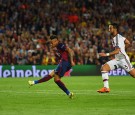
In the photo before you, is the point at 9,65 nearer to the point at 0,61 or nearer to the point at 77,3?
the point at 0,61

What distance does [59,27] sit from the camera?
3475 cm

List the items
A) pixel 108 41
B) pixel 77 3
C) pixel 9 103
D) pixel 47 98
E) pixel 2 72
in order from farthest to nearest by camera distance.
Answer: pixel 77 3 → pixel 108 41 → pixel 2 72 → pixel 47 98 → pixel 9 103

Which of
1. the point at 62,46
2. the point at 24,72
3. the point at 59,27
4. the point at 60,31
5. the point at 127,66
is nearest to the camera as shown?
the point at 62,46

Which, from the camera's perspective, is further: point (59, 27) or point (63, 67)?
point (59, 27)

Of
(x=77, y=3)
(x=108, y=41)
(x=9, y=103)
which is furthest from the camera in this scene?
(x=77, y=3)

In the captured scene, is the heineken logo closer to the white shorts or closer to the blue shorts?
the white shorts

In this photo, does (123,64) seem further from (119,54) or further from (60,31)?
(60,31)

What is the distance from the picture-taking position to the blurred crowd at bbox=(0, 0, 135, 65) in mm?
31797

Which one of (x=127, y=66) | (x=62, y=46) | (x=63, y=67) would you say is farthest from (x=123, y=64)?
(x=62, y=46)

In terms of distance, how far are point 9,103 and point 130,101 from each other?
11.8 ft

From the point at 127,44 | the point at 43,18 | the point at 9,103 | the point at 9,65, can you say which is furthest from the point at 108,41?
the point at 9,103

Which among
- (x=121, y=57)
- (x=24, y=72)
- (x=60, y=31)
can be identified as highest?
(x=60, y=31)

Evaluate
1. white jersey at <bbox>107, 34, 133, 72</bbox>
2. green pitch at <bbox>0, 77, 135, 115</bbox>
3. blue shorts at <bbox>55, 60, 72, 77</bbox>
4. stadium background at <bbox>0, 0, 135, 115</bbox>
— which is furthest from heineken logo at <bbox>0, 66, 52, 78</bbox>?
blue shorts at <bbox>55, 60, 72, 77</bbox>

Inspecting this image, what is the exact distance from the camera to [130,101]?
49.8 ft
